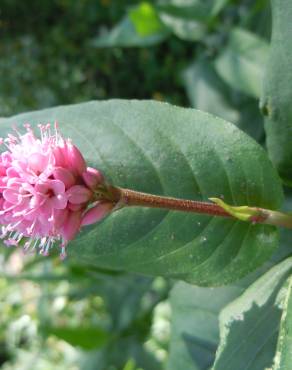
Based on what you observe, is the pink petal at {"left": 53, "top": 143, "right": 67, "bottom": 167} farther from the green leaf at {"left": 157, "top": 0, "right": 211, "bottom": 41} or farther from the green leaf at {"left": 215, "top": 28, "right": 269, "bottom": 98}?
the green leaf at {"left": 157, "top": 0, "right": 211, "bottom": 41}

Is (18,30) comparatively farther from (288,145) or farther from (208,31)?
(288,145)

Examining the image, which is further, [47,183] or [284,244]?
[284,244]

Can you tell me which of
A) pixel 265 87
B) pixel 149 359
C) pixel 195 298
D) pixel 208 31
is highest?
pixel 265 87

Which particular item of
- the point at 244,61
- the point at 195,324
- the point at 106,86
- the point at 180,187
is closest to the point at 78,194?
the point at 180,187

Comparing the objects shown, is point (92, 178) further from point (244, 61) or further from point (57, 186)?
Answer: point (244, 61)

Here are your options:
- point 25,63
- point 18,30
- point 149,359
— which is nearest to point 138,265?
point 149,359

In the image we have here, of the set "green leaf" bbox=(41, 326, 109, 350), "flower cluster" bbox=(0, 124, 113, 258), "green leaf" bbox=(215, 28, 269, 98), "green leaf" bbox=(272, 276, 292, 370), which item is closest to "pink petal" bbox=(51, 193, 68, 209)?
"flower cluster" bbox=(0, 124, 113, 258)
